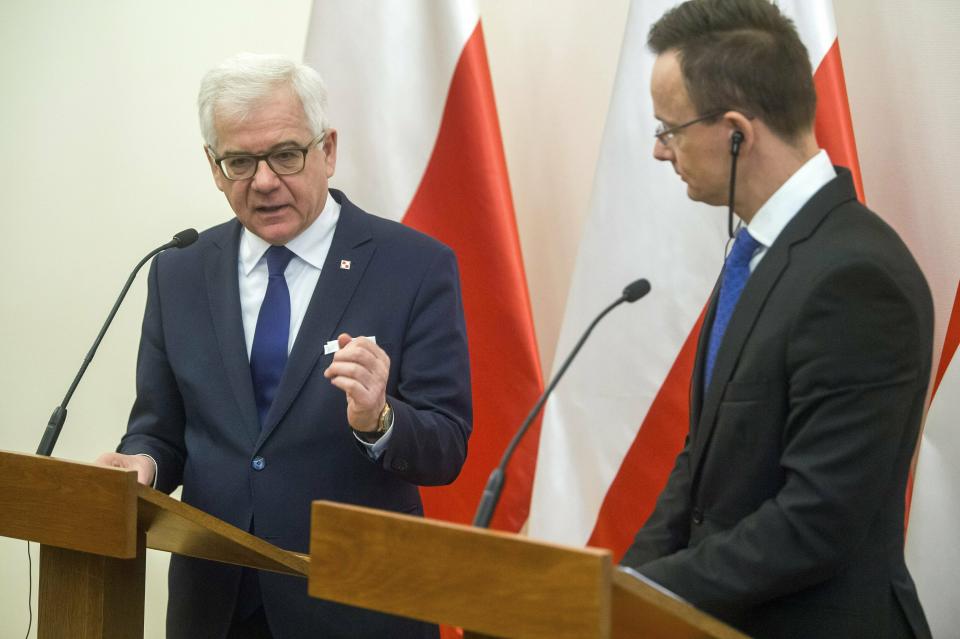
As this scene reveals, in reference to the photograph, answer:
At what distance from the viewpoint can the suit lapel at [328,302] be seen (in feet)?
6.77

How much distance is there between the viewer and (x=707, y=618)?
126 centimetres

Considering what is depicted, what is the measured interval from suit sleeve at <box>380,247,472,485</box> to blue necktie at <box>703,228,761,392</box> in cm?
52

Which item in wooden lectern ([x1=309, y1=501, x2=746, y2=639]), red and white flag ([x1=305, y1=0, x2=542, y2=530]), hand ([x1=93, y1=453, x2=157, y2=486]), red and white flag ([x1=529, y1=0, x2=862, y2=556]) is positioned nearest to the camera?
wooden lectern ([x1=309, y1=501, x2=746, y2=639])

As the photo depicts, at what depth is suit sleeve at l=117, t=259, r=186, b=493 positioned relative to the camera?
7.19 ft

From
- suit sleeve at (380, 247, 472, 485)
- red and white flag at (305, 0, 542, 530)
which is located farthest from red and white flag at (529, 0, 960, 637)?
suit sleeve at (380, 247, 472, 485)

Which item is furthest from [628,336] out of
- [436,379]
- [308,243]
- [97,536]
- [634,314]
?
[97,536]

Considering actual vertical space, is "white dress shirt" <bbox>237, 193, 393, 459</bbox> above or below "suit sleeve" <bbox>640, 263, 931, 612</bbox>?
above

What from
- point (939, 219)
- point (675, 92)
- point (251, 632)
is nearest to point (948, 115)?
point (939, 219)

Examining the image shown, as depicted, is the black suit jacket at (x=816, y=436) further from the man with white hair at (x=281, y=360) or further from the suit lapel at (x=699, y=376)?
the man with white hair at (x=281, y=360)

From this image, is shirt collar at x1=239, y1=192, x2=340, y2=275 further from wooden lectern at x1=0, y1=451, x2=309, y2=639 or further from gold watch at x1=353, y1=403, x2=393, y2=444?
wooden lectern at x1=0, y1=451, x2=309, y2=639

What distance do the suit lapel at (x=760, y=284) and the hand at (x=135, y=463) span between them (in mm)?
1025

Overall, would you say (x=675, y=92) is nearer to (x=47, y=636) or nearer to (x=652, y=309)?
(x=652, y=309)

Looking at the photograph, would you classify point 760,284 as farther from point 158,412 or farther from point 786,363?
point 158,412

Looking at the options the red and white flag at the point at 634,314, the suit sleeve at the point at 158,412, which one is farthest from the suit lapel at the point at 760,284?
the suit sleeve at the point at 158,412
